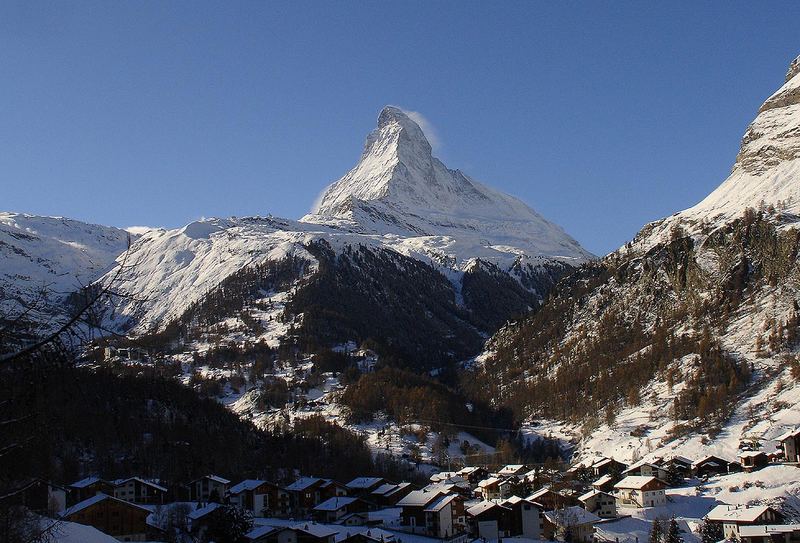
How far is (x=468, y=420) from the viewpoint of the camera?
162000 millimetres

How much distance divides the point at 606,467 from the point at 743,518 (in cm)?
4431

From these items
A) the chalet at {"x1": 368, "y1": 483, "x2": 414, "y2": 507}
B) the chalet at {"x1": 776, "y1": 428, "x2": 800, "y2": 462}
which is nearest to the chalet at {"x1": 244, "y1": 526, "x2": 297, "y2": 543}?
the chalet at {"x1": 368, "y1": 483, "x2": 414, "y2": 507}

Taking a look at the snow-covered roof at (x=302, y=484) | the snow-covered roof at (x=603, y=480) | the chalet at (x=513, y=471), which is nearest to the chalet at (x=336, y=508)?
the snow-covered roof at (x=302, y=484)

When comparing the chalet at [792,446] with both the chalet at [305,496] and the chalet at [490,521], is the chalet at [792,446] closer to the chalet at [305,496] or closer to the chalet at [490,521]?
the chalet at [490,521]

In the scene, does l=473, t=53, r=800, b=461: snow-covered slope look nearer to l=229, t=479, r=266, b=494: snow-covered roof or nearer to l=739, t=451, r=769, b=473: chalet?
l=739, t=451, r=769, b=473: chalet

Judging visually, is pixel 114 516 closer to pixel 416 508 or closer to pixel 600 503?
pixel 416 508

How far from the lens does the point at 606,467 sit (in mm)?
108062

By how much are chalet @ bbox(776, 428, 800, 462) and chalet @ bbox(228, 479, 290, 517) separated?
55.4m

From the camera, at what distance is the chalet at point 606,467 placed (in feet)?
350

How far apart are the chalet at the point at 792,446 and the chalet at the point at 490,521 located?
3643 centimetres

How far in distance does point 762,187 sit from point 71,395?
198111 millimetres

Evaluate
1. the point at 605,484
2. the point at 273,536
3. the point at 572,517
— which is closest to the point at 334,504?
the point at 273,536

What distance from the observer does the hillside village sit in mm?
66000

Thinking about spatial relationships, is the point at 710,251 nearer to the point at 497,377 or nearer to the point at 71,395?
the point at 497,377
